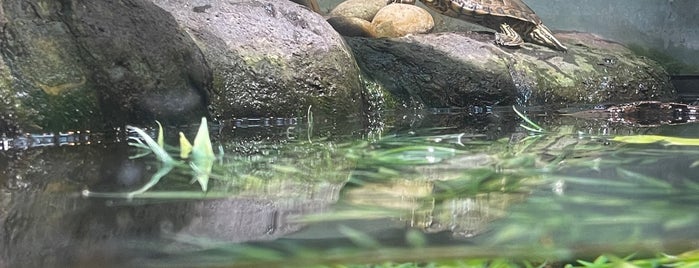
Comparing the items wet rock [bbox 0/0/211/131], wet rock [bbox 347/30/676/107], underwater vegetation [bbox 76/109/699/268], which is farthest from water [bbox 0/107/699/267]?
wet rock [bbox 347/30/676/107]

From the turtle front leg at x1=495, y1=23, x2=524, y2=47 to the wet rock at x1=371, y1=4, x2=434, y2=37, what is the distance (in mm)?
756

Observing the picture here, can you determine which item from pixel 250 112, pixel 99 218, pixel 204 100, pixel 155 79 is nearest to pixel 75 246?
pixel 99 218

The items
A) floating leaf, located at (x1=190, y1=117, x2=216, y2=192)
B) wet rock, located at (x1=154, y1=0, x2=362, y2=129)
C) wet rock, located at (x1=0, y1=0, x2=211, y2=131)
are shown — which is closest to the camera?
floating leaf, located at (x1=190, y1=117, x2=216, y2=192)

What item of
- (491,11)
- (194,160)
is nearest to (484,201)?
(194,160)

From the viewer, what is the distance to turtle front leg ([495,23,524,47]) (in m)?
5.48

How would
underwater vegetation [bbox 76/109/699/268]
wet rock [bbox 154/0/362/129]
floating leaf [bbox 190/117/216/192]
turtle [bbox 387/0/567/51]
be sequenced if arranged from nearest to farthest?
underwater vegetation [bbox 76/109/699/268], floating leaf [bbox 190/117/216/192], wet rock [bbox 154/0/362/129], turtle [bbox 387/0/567/51]

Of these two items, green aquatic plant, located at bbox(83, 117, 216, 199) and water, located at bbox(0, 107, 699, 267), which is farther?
green aquatic plant, located at bbox(83, 117, 216, 199)

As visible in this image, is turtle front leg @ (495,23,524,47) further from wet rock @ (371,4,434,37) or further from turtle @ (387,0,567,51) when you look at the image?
wet rock @ (371,4,434,37)

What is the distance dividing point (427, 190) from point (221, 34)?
8.37 feet

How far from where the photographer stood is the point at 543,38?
20.0 feet

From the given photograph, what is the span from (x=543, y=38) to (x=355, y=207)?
565 centimetres

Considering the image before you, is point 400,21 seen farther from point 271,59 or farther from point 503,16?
point 271,59

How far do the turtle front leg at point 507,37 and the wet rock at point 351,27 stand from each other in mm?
1241

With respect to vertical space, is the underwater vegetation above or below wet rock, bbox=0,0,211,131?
below
